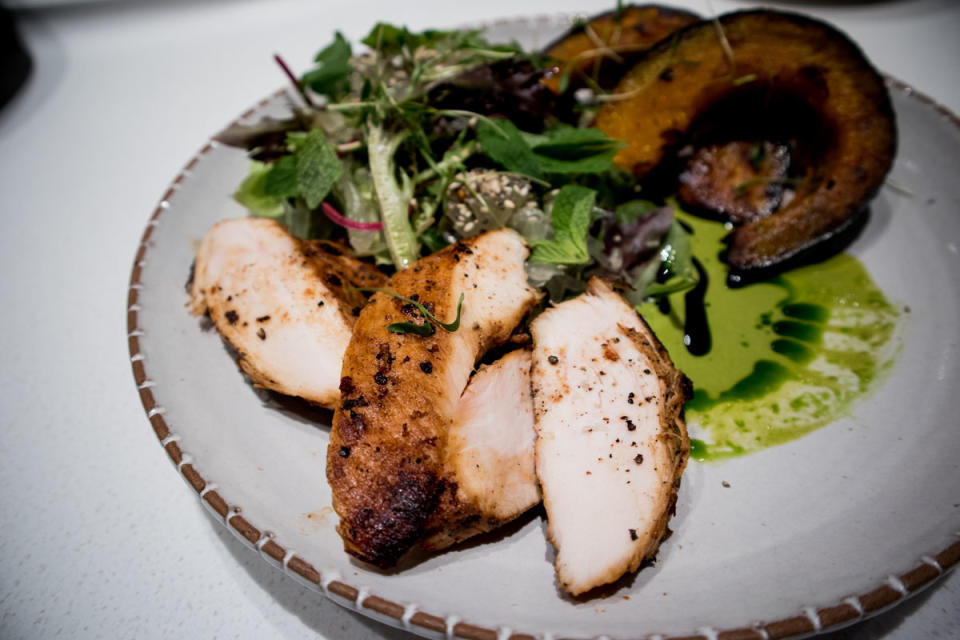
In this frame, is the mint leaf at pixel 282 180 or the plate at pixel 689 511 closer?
the plate at pixel 689 511

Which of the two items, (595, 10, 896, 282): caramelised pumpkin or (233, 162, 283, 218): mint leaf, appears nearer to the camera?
(595, 10, 896, 282): caramelised pumpkin

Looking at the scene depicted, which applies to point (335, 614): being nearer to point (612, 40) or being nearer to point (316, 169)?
point (316, 169)

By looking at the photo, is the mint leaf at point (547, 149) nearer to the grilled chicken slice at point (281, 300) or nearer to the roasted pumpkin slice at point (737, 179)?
the roasted pumpkin slice at point (737, 179)

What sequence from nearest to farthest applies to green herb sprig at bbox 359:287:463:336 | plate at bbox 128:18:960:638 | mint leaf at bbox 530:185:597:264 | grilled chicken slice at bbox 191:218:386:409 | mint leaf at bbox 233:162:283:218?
plate at bbox 128:18:960:638 < green herb sprig at bbox 359:287:463:336 < grilled chicken slice at bbox 191:218:386:409 < mint leaf at bbox 530:185:597:264 < mint leaf at bbox 233:162:283:218

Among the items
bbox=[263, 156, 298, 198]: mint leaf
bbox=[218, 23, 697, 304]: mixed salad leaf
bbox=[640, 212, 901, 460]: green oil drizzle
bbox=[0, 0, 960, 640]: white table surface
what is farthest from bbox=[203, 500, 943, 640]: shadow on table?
bbox=[263, 156, 298, 198]: mint leaf

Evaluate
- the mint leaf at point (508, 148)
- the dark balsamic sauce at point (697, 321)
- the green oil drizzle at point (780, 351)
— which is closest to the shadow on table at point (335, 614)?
the green oil drizzle at point (780, 351)

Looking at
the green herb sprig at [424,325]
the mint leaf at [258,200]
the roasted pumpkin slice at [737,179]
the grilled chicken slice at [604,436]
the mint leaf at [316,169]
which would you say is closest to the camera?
the grilled chicken slice at [604,436]

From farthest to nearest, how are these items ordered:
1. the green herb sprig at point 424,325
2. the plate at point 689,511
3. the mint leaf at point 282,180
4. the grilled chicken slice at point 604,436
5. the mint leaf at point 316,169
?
the mint leaf at point 282,180 → the mint leaf at point 316,169 → the green herb sprig at point 424,325 → the grilled chicken slice at point 604,436 → the plate at point 689,511

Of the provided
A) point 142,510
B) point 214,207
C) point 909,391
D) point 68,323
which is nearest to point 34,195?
point 68,323

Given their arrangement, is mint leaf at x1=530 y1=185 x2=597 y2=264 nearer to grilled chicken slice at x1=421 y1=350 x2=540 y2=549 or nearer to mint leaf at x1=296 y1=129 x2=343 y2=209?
grilled chicken slice at x1=421 y1=350 x2=540 y2=549

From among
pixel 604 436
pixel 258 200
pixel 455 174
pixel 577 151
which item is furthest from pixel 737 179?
pixel 258 200
